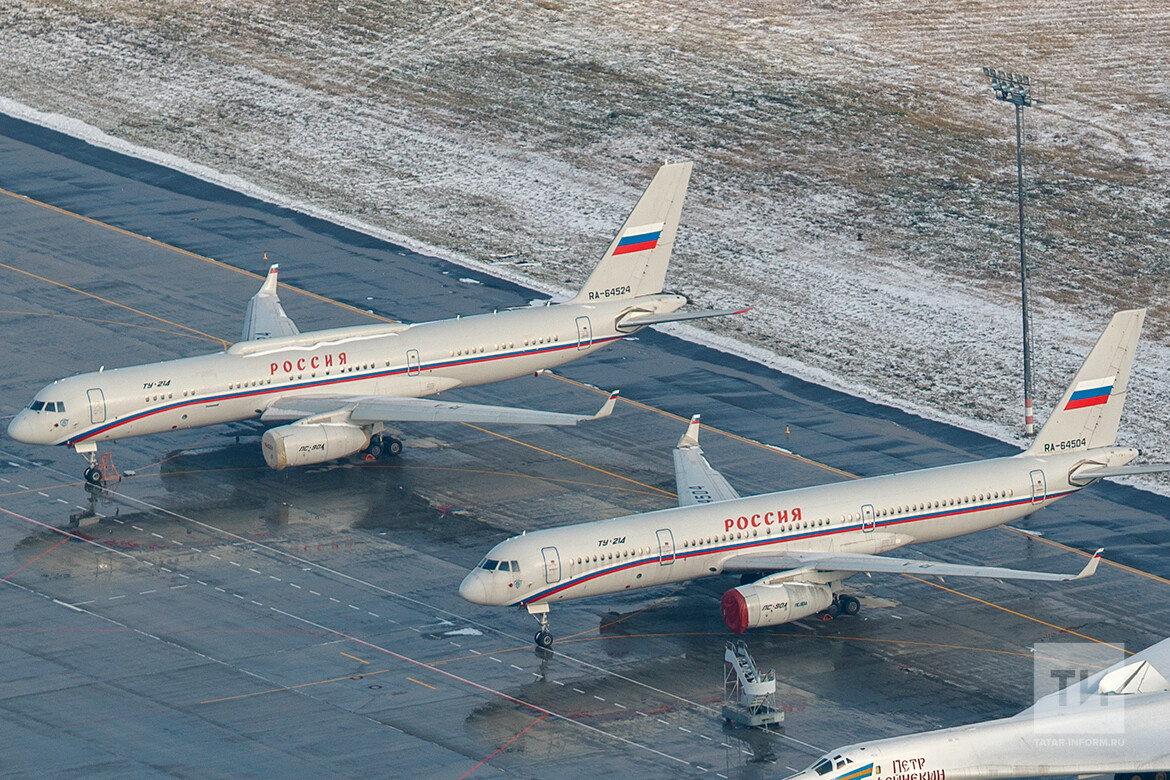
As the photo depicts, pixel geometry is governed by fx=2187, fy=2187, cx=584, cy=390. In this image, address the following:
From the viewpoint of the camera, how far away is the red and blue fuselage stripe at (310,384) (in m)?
99.7

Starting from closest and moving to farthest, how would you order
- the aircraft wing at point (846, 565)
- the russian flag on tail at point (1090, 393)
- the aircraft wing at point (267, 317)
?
the aircraft wing at point (846, 565) → the russian flag on tail at point (1090, 393) → the aircraft wing at point (267, 317)

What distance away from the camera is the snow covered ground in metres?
127

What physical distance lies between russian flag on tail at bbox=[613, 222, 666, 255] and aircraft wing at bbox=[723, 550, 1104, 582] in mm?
28728

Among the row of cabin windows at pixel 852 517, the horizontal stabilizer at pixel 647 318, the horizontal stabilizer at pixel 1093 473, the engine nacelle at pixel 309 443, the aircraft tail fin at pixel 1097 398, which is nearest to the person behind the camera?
the row of cabin windows at pixel 852 517

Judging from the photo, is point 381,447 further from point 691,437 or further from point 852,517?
point 852,517

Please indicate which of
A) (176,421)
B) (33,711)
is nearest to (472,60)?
(176,421)

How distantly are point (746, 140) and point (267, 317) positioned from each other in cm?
4954

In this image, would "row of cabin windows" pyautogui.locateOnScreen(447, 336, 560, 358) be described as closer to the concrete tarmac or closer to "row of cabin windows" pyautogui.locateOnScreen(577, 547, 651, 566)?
the concrete tarmac

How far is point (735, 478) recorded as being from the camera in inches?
4045

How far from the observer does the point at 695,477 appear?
9662 centimetres

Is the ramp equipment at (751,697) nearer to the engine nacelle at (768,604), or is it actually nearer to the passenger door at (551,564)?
the engine nacelle at (768,604)

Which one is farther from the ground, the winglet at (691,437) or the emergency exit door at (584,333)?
the emergency exit door at (584,333)

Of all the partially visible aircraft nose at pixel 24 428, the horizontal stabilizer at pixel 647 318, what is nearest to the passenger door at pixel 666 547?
the horizontal stabilizer at pixel 647 318
